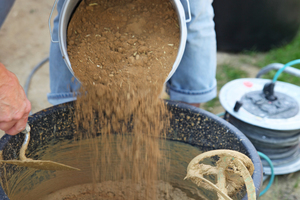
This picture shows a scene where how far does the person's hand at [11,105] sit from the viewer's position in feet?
2.85

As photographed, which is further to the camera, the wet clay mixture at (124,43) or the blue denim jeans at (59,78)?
the blue denim jeans at (59,78)

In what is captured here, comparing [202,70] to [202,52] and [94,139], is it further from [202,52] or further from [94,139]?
[94,139]

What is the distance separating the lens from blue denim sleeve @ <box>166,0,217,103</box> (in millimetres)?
1360

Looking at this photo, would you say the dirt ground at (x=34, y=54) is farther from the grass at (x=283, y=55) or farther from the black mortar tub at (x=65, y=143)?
the black mortar tub at (x=65, y=143)

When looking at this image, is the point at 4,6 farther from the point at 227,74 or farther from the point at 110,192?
the point at 227,74

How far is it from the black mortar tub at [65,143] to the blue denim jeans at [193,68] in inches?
9.3

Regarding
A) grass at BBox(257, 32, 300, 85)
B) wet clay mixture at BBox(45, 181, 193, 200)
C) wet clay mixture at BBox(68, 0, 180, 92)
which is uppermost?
wet clay mixture at BBox(68, 0, 180, 92)

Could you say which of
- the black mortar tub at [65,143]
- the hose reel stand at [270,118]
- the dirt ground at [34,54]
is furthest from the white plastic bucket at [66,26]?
the dirt ground at [34,54]

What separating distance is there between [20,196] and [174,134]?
613 mm

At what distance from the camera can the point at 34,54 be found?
255 cm

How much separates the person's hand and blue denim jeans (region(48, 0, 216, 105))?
417mm

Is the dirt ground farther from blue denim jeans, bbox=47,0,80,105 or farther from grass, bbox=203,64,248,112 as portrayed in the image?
blue denim jeans, bbox=47,0,80,105

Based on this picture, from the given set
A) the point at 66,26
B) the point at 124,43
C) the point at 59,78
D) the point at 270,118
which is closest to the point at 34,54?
the point at 59,78

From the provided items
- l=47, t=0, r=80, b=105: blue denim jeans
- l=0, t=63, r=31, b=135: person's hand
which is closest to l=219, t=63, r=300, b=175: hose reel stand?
l=47, t=0, r=80, b=105: blue denim jeans
